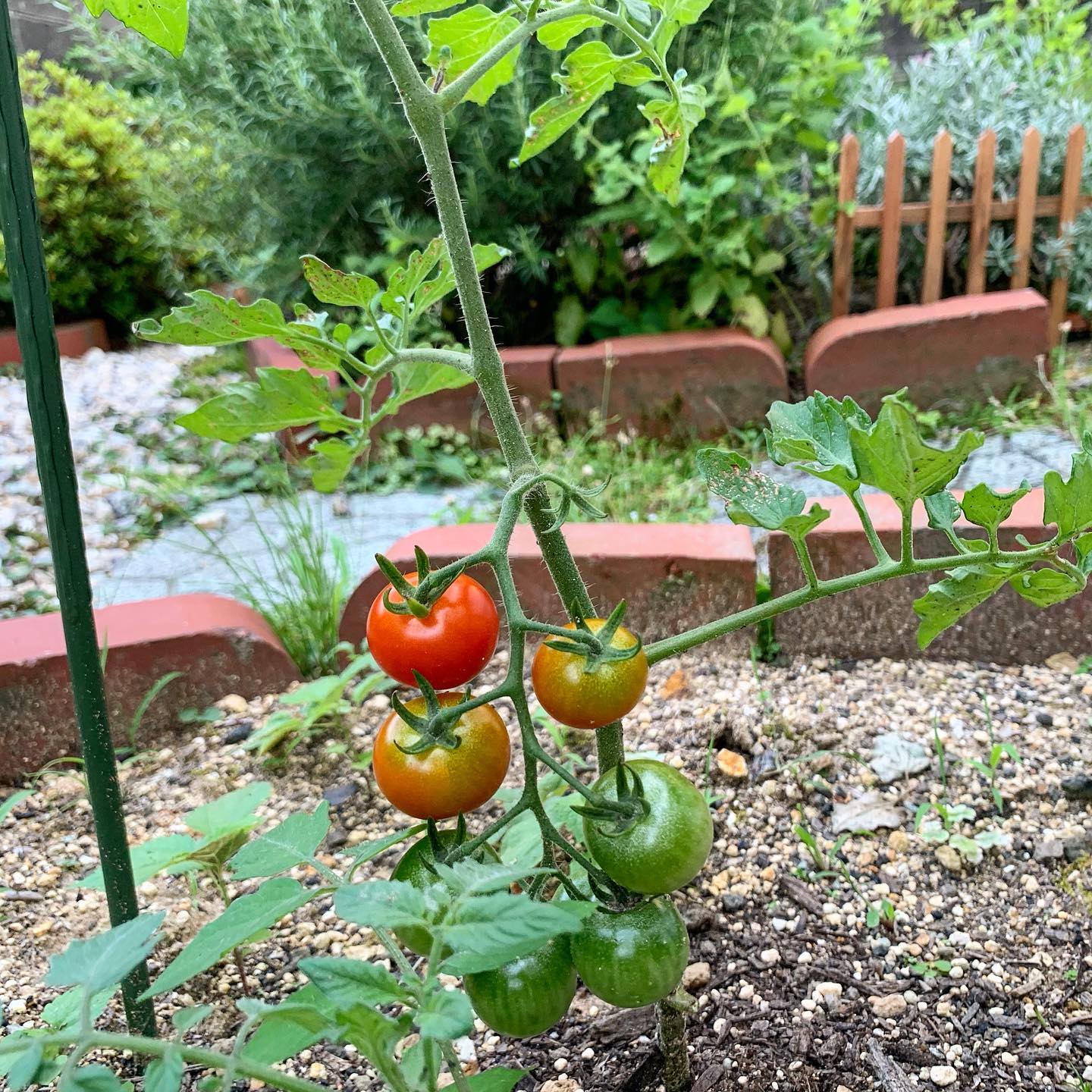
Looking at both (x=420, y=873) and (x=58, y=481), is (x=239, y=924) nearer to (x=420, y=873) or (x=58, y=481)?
→ (x=420, y=873)

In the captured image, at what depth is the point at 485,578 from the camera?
2.20 metres

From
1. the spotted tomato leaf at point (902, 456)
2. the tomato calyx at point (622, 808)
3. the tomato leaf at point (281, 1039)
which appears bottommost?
→ the tomato leaf at point (281, 1039)

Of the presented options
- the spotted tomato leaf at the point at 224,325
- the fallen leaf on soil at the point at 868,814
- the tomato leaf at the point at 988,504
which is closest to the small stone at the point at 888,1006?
the fallen leaf on soil at the point at 868,814

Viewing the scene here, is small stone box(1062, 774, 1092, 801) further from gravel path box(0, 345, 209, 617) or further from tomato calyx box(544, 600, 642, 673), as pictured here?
gravel path box(0, 345, 209, 617)

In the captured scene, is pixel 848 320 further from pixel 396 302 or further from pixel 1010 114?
pixel 396 302

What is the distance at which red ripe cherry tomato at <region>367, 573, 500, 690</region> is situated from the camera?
84 cm

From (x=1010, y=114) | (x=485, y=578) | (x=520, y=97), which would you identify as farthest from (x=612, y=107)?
(x=485, y=578)

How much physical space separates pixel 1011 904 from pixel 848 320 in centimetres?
298

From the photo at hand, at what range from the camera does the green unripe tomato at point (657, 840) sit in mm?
829

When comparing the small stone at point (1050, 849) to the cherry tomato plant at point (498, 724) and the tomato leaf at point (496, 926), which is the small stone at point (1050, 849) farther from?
the tomato leaf at point (496, 926)

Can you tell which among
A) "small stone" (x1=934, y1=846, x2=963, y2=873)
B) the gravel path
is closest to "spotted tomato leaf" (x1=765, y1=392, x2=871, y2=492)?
"small stone" (x1=934, y1=846, x2=963, y2=873)

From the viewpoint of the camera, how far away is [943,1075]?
3.74 ft

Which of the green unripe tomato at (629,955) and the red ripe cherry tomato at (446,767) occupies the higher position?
the red ripe cherry tomato at (446,767)

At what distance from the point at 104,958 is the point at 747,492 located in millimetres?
638
